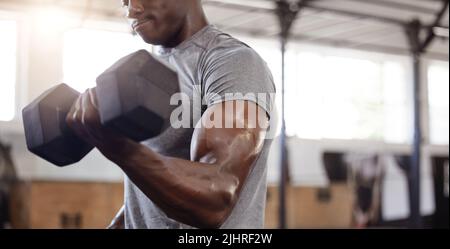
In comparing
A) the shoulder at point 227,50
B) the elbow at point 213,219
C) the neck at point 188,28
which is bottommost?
the elbow at point 213,219

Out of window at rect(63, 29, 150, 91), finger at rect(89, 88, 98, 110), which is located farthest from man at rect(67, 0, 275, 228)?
window at rect(63, 29, 150, 91)

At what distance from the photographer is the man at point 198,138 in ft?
3.31

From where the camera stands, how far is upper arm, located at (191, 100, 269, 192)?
3.58ft

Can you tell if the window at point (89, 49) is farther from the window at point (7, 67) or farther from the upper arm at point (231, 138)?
the upper arm at point (231, 138)

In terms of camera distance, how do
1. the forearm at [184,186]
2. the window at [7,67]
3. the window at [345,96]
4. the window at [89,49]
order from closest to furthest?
the forearm at [184,186]
the window at [89,49]
the window at [7,67]
the window at [345,96]

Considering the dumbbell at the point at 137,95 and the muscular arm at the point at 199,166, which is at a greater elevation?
the dumbbell at the point at 137,95

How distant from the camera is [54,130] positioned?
1.12 m

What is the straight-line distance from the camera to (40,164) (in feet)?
27.3

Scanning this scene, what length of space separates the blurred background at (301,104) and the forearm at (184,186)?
5.97 metres

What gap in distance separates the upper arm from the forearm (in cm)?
3

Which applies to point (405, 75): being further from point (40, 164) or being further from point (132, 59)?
point (132, 59)

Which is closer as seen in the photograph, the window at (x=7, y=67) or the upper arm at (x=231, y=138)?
the upper arm at (x=231, y=138)

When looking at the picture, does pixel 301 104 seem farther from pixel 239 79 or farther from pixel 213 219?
pixel 213 219

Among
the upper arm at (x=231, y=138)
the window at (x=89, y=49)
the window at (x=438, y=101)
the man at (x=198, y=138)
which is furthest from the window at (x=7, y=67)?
the upper arm at (x=231, y=138)
